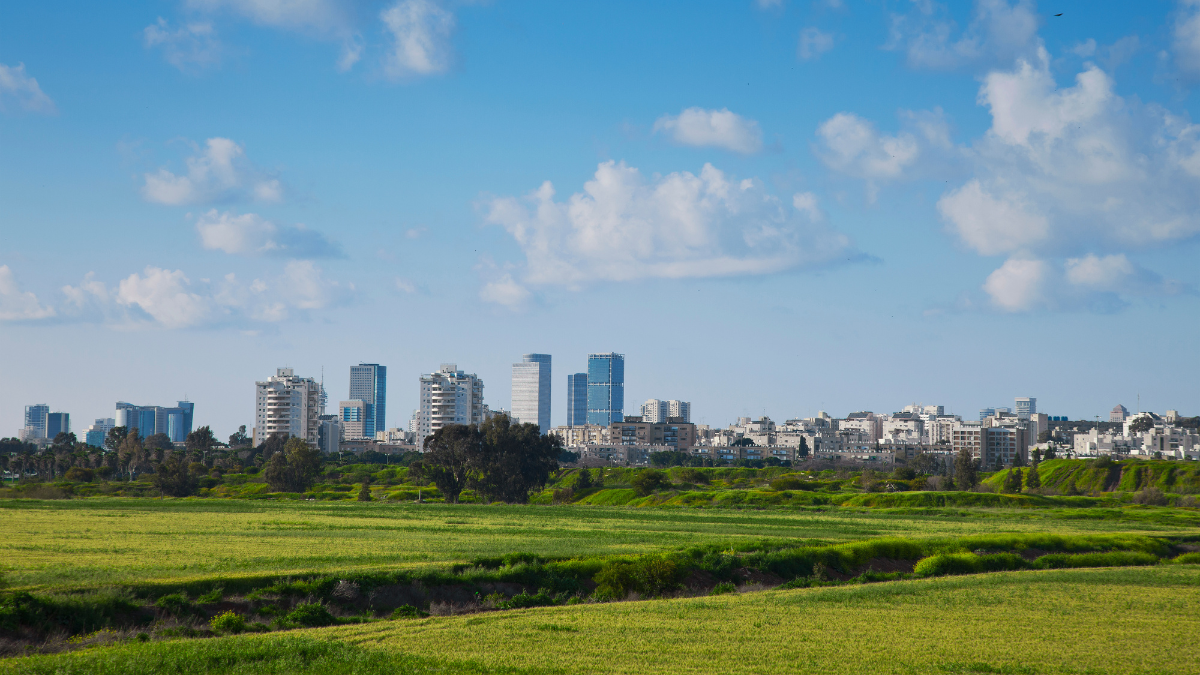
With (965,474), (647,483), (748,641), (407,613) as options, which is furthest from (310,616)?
(965,474)

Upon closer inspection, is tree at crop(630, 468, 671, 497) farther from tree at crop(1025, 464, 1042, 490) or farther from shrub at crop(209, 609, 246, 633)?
shrub at crop(209, 609, 246, 633)

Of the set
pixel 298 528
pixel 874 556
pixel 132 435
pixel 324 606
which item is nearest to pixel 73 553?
pixel 324 606

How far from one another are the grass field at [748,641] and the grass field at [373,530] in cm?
1076

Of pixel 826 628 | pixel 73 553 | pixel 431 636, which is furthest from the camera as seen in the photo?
pixel 73 553

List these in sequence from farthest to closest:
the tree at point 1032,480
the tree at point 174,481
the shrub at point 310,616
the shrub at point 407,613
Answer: the tree at point 1032,480, the tree at point 174,481, the shrub at point 407,613, the shrub at point 310,616

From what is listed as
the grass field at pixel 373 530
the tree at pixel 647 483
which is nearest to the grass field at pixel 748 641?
the grass field at pixel 373 530

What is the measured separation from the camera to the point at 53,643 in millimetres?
27844

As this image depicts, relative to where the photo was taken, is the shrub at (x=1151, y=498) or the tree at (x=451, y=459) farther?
the shrub at (x=1151, y=498)

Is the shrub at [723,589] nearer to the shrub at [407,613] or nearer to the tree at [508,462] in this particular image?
the shrub at [407,613]

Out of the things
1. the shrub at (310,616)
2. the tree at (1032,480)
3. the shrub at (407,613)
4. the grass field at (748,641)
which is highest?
the grass field at (748,641)

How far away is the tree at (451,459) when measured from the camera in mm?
120000

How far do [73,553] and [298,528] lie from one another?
20.2 metres

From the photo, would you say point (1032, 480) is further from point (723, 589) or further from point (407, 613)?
point (407, 613)

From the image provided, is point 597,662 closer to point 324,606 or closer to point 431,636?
point 431,636
